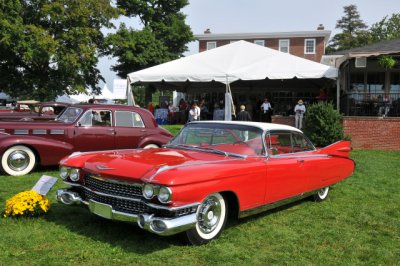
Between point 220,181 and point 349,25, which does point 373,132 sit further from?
point 349,25

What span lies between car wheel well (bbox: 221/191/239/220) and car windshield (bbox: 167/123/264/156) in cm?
62

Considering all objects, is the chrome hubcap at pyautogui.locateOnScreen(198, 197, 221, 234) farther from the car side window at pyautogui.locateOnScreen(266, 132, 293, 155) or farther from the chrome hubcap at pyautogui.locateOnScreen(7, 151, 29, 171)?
the chrome hubcap at pyautogui.locateOnScreen(7, 151, 29, 171)

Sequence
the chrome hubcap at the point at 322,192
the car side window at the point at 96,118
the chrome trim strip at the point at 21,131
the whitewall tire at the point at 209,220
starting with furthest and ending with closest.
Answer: the car side window at the point at 96,118, the chrome trim strip at the point at 21,131, the chrome hubcap at the point at 322,192, the whitewall tire at the point at 209,220

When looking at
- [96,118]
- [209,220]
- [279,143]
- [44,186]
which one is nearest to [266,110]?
[96,118]

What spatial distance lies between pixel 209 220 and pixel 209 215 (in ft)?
0.24

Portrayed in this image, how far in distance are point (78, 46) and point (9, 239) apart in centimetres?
2563

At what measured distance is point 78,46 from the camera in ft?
93.5

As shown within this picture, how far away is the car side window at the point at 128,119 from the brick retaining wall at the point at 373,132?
850 cm

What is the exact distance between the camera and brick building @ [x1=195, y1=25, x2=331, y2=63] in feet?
129

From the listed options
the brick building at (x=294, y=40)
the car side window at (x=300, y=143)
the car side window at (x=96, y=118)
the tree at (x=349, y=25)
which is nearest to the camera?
the car side window at (x=300, y=143)

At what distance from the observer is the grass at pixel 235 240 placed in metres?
4.29

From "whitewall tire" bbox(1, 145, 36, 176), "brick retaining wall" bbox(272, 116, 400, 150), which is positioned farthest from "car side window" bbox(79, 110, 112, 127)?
"brick retaining wall" bbox(272, 116, 400, 150)

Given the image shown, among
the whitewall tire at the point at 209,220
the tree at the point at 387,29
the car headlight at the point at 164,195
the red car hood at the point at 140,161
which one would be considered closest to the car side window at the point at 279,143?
the red car hood at the point at 140,161

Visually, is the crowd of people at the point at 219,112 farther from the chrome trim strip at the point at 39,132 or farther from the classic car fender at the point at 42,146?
the chrome trim strip at the point at 39,132
